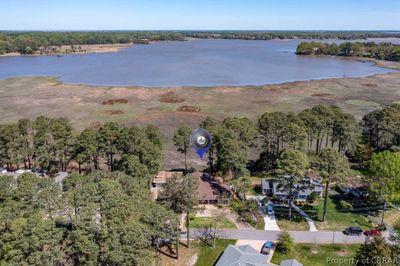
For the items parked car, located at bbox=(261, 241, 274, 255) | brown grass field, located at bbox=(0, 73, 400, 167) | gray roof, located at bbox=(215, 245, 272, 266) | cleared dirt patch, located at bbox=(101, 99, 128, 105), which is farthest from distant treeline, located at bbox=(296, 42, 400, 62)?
gray roof, located at bbox=(215, 245, 272, 266)

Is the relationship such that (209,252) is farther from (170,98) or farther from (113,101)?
(113,101)

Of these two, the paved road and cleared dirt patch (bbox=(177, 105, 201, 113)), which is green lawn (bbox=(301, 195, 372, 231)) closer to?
the paved road

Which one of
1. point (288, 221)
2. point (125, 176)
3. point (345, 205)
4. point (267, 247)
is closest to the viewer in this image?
point (267, 247)

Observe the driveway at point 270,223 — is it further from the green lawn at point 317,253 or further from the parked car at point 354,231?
→ the parked car at point 354,231

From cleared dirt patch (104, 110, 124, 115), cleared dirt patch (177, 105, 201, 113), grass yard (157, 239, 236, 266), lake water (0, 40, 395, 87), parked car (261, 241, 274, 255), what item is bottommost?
grass yard (157, 239, 236, 266)

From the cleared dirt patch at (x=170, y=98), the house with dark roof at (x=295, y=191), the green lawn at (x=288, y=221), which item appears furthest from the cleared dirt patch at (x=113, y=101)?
the green lawn at (x=288, y=221)

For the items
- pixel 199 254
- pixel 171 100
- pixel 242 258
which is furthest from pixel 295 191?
pixel 171 100
